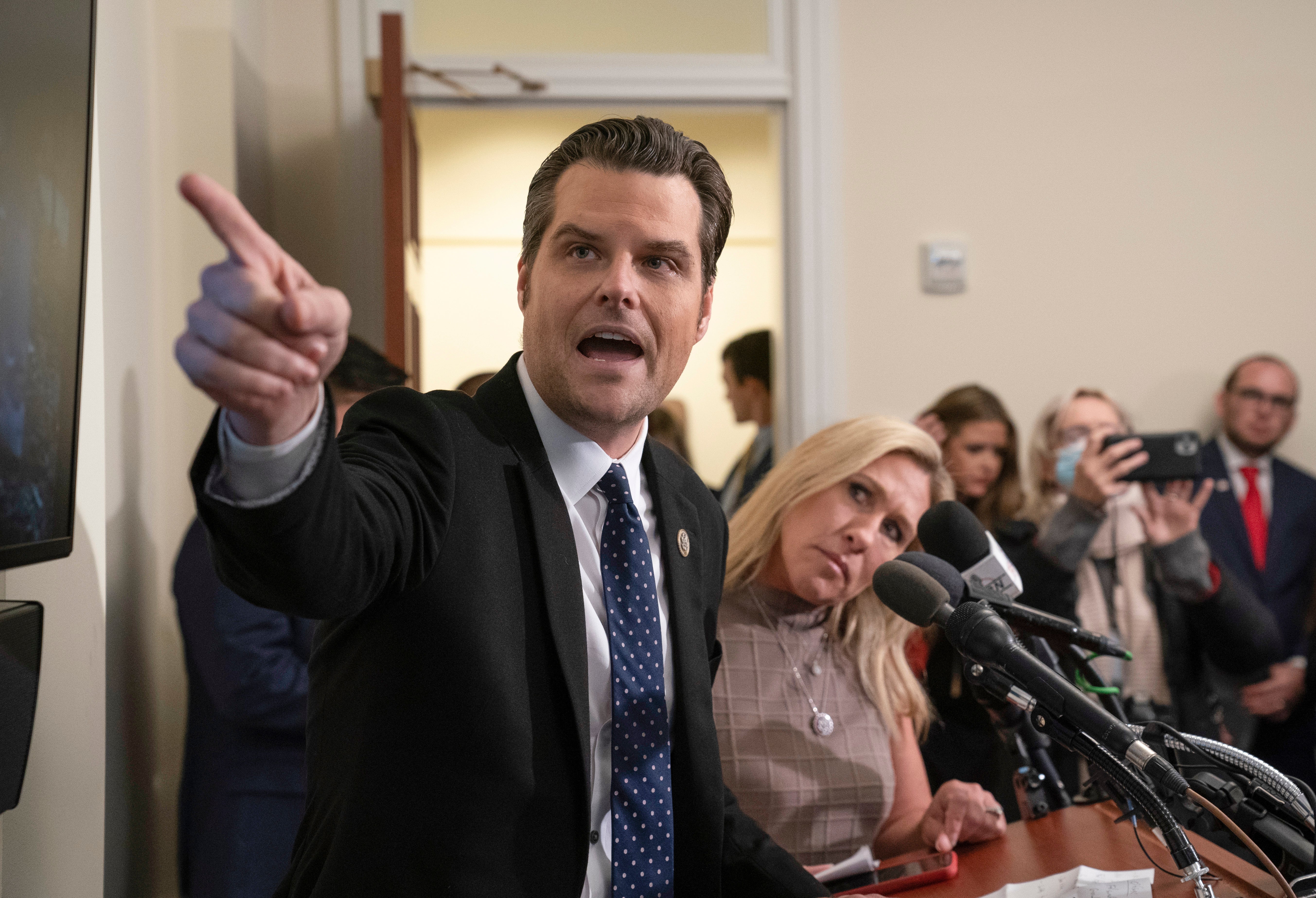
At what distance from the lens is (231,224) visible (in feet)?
1.98

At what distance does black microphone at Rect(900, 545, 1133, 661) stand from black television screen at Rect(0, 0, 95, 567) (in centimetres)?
89

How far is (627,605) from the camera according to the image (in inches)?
45.2

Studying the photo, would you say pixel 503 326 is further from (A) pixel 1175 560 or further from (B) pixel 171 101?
(A) pixel 1175 560

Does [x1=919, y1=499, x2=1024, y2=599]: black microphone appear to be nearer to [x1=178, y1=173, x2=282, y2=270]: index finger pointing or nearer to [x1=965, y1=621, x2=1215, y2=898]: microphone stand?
[x1=965, y1=621, x2=1215, y2=898]: microphone stand

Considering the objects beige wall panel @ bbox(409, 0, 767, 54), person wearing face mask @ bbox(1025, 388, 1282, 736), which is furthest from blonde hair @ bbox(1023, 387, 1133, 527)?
beige wall panel @ bbox(409, 0, 767, 54)

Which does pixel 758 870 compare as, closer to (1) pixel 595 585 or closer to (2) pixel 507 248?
(1) pixel 595 585

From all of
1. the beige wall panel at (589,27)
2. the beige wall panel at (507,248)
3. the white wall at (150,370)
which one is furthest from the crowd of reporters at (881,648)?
the beige wall panel at (507,248)

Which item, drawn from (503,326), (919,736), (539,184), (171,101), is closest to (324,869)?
(539,184)

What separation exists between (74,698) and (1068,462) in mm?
2621

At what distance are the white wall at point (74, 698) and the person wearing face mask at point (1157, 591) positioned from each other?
219 centimetres

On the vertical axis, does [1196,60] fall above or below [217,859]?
above

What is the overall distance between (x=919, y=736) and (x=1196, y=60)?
123 inches

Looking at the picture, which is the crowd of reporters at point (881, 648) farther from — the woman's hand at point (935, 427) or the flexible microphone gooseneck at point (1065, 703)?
the flexible microphone gooseneck at point (1065, 703)

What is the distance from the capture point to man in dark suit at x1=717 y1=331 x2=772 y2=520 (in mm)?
3961
